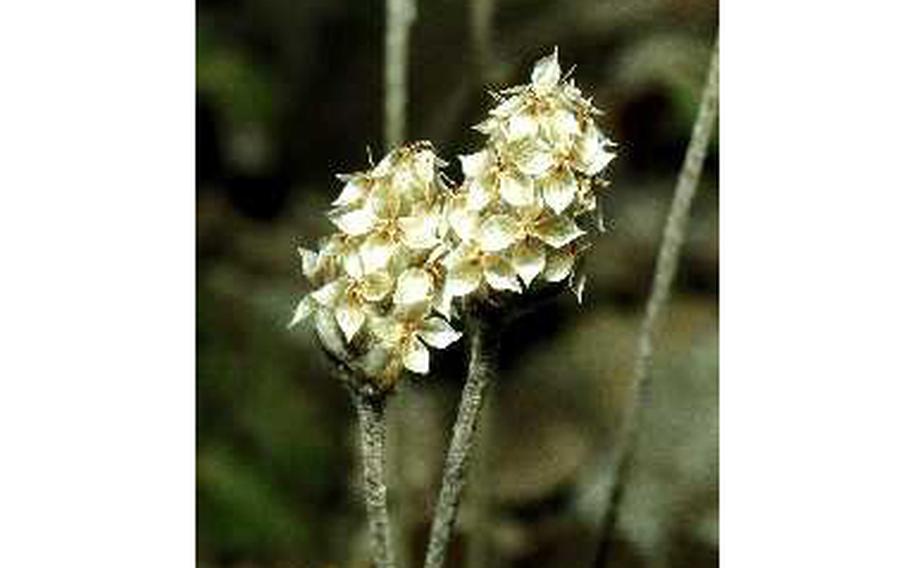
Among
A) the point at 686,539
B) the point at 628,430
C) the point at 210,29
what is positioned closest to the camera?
the point at 628,430

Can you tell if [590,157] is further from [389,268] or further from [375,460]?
[375,460]

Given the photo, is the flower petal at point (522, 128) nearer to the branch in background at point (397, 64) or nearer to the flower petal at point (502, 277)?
the flower petal at point (502, 277)

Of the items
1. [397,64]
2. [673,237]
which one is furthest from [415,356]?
[397,64]

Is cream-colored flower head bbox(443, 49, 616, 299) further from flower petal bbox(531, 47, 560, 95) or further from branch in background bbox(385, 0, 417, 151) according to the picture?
branch in background bbox(385, 0, 417, 151)

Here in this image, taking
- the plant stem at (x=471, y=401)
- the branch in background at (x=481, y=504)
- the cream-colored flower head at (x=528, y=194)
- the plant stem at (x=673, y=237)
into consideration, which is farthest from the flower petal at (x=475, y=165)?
the branch in background at (x=481, y=504)
